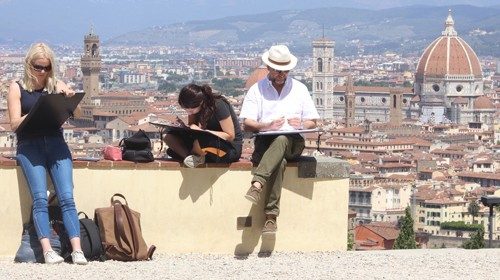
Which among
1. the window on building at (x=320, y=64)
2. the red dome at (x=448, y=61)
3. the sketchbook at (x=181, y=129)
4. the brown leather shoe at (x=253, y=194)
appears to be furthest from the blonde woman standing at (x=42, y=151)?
the window on building at (x=320, y=64)

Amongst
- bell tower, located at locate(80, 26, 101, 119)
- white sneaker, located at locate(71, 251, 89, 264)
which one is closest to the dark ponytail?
white sneaker, located at locate(71, 251, 89, 264)

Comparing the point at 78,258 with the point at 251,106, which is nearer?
the point at 78,258

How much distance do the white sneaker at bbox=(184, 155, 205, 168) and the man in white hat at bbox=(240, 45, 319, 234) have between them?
241 millimetres

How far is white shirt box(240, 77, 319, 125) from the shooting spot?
679cm

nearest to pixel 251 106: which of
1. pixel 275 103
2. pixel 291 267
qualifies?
pixel 275 103

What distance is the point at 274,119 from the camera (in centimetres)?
677

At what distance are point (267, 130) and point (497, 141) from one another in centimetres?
6648

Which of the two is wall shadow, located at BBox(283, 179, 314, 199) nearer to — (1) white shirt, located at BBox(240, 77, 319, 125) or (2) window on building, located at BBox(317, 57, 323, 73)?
(1) white shirt, located at BBox(240, 77, 319, 125)

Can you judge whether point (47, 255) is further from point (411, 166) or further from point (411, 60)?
point (411, 60)

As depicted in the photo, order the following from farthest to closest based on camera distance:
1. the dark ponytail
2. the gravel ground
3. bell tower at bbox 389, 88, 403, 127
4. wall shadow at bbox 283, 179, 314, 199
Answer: bell tower at bbox 389, 88, 403, 127 < wall shadow at bbox 283, 179, 314, 199 < the dark ponytail < the gravel ground

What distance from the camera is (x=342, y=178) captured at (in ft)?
22.8

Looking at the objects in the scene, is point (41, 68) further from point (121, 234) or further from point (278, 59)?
point (278, 59)

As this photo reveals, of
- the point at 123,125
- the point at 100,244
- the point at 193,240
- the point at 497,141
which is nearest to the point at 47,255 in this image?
the point at 100,244

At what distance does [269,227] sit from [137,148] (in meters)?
0.67
